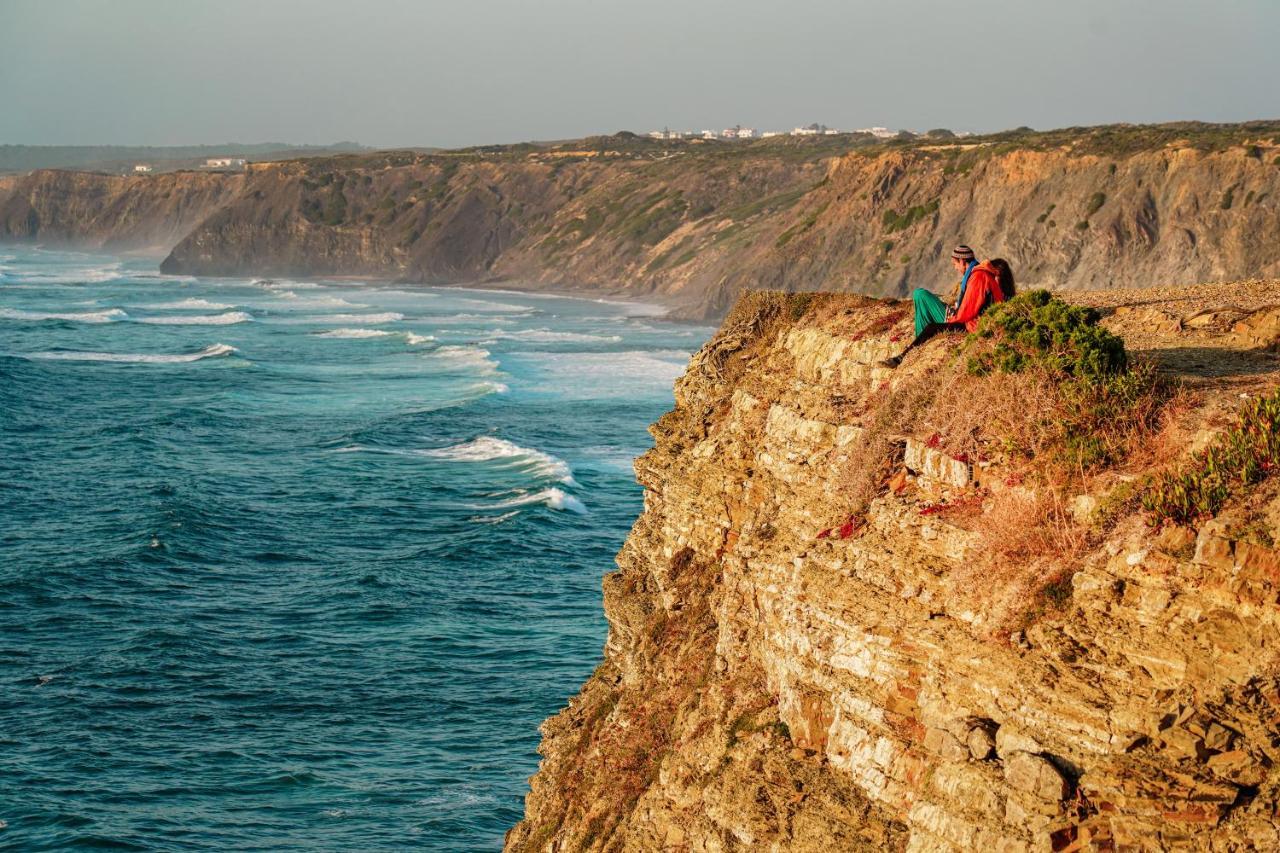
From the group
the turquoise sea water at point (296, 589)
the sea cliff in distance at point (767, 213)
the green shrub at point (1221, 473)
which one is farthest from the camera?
the sea cliff in distance at point (767, 213)

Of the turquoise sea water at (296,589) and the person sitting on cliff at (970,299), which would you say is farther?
the turquoise sea water at (296,589)

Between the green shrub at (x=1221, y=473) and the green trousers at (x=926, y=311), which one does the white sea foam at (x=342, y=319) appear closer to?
the green trousers at (x=926, y=311)

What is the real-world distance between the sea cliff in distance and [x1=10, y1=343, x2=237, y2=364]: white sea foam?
1458 inches

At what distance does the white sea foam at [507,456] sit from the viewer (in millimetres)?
47125

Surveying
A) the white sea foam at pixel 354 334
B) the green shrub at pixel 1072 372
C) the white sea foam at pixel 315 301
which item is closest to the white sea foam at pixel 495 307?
the white sea foam at pixel 315 301

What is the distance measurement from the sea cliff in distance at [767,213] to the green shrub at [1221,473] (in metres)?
64.1

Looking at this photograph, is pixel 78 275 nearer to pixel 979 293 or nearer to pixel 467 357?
pixel 467 357

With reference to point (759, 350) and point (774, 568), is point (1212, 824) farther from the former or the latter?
point (759, 350)

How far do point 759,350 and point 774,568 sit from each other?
23.8 ft

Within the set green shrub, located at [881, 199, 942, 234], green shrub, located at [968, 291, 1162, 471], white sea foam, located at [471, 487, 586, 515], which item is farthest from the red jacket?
green shrub, located at [881, 199, 942, 234]

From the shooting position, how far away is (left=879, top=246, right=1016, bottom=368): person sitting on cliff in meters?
13.0

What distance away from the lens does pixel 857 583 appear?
33.3ft

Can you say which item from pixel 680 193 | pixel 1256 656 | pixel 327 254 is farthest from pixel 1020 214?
pixel 327 254

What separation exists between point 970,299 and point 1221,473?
4.79 meters
